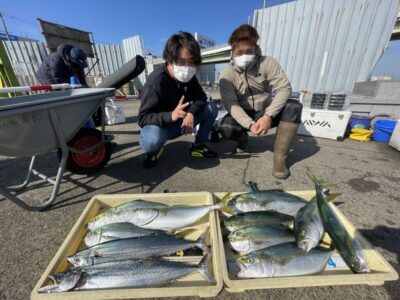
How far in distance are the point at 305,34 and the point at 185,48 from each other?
820 cm

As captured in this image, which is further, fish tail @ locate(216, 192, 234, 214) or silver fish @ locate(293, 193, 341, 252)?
fish tail @ locate(216, 192, 234, 214)

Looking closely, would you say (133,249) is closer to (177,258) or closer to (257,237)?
(177,258)

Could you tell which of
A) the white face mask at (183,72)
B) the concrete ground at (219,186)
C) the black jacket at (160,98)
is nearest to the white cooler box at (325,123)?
the concrete ground at (219,186)

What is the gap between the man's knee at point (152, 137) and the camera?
8.52 ft

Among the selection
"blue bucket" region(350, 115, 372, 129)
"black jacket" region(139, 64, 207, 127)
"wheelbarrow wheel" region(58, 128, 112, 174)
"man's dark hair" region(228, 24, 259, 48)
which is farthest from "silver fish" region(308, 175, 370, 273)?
"blue bucket" region(350, 115, 372, 129)

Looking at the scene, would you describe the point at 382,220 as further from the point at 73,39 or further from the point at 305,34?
the point at 73,39

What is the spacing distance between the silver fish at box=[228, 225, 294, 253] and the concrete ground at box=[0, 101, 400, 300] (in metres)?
0.27

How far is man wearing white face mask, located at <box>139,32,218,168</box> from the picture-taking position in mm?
2413

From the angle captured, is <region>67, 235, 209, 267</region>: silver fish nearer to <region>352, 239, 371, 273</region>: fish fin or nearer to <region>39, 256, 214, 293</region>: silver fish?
<region>39, 256, 214, 293</region>: silver fish

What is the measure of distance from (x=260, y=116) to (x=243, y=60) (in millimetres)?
817

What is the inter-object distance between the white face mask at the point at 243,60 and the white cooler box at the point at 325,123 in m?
2.41

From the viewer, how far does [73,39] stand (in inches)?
344

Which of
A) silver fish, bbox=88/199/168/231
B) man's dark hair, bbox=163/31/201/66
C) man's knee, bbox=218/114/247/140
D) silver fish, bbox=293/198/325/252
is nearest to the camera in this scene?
silver fish, bbox=293/198/325/252

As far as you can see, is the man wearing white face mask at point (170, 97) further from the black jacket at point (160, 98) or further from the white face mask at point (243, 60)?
the white face mask at point (243, 60)
